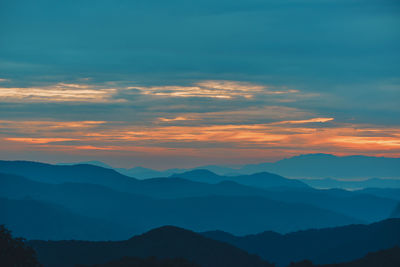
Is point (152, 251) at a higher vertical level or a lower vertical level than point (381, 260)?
lower

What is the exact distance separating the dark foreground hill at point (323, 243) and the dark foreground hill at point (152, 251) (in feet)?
136

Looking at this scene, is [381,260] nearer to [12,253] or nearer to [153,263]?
[153,263]

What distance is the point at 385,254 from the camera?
76.9 meters

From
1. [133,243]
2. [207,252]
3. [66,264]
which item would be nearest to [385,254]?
[207,252]

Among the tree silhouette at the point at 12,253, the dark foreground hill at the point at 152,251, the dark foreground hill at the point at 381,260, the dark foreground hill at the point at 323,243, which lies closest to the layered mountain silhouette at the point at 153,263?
the tree silhouette at the point at 12,253

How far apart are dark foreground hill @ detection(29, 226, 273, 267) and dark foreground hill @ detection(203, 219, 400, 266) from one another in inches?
1629

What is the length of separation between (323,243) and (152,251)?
64.2 meters

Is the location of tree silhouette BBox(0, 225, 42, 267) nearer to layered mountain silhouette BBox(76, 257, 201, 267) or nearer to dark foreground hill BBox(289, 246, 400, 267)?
layered mountain silhouette BBox(76, 257, 201, 267)

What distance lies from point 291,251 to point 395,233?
88.4ft


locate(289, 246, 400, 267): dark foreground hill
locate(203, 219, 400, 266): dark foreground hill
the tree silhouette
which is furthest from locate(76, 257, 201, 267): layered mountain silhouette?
locate(203, 219, 400, 266): dark foreground hill

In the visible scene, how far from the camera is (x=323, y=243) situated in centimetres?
14050

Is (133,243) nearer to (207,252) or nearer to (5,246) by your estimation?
(207,252)

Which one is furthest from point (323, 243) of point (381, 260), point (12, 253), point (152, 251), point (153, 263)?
point (12, 253)

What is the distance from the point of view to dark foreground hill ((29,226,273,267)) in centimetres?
9044
